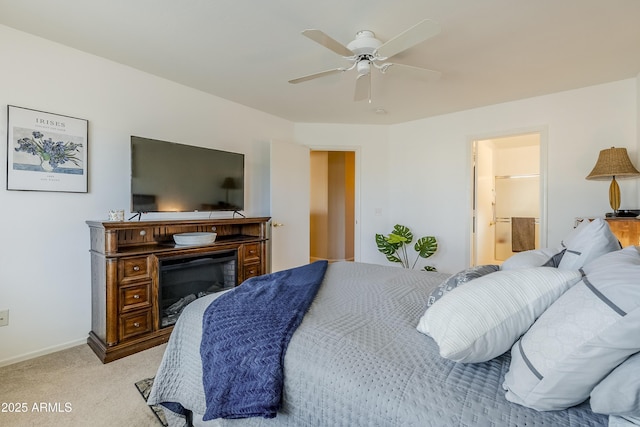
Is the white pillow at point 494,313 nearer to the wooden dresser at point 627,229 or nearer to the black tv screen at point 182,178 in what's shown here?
the wooden dresser at point 627,229

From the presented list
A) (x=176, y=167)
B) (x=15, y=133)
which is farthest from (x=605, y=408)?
(x=15, y=133)

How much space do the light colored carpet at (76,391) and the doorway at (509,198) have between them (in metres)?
5.15

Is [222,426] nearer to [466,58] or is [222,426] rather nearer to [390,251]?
[466,58]

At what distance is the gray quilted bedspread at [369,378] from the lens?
749mm

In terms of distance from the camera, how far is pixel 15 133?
2215mm

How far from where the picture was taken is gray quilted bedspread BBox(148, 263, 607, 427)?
0.75 meters

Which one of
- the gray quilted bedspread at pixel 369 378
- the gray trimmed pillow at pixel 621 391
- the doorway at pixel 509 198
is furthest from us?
the doorway at pixel 509 198

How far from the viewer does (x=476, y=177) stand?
13.5 ft

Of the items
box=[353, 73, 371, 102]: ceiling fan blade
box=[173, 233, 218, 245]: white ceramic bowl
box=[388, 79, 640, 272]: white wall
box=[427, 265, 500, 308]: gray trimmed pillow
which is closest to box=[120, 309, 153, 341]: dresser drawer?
box=[173, 233, 218, 245]: white ceramic bowl

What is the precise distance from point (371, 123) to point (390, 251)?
192 centimetres

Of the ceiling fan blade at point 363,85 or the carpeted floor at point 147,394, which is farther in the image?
the ceiling fan blade at point 363,85

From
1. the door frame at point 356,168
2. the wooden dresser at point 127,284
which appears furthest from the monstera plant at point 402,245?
the wooden dresser at point 127,284

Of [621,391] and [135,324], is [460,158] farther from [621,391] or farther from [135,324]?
[135,324]

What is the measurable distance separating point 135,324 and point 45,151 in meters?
1.49
